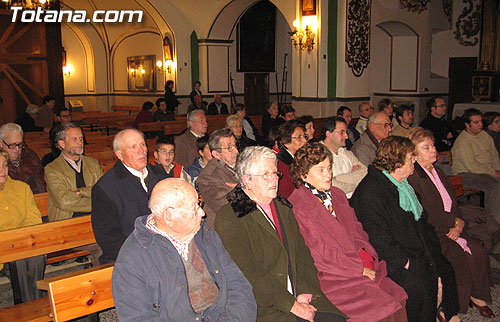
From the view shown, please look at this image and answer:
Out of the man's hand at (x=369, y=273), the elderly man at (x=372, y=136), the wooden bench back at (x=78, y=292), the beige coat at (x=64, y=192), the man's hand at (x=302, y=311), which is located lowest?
the man's hand at (x=302, y=311)

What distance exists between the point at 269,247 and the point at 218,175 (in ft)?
3.69

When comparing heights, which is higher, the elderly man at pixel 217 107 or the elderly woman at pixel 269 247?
the elderly man at pixel 217 107

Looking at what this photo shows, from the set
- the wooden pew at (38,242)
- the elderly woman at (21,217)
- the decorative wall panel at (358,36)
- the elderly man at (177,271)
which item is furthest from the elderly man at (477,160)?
the decorative wall panel at (358,36)

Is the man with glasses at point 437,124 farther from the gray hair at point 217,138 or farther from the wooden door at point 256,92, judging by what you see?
the wooden door at point 256,92

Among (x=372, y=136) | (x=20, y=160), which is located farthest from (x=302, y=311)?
(x=20, y=160)

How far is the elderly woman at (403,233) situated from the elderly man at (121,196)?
1.48 meters

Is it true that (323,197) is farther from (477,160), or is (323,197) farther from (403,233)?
(477,160)

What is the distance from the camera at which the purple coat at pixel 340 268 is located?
9.43 feet

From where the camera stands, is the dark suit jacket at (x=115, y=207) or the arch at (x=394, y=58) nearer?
the dark suit jacket at (x=115, y=207)

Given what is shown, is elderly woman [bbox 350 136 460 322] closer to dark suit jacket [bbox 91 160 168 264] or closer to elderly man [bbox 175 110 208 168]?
dark suit jacket [bbox 91 160 168 264]

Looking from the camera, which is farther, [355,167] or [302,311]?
[355,167]

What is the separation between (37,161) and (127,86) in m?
14.8

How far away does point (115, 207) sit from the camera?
10.3ft

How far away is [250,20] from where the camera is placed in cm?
1677
